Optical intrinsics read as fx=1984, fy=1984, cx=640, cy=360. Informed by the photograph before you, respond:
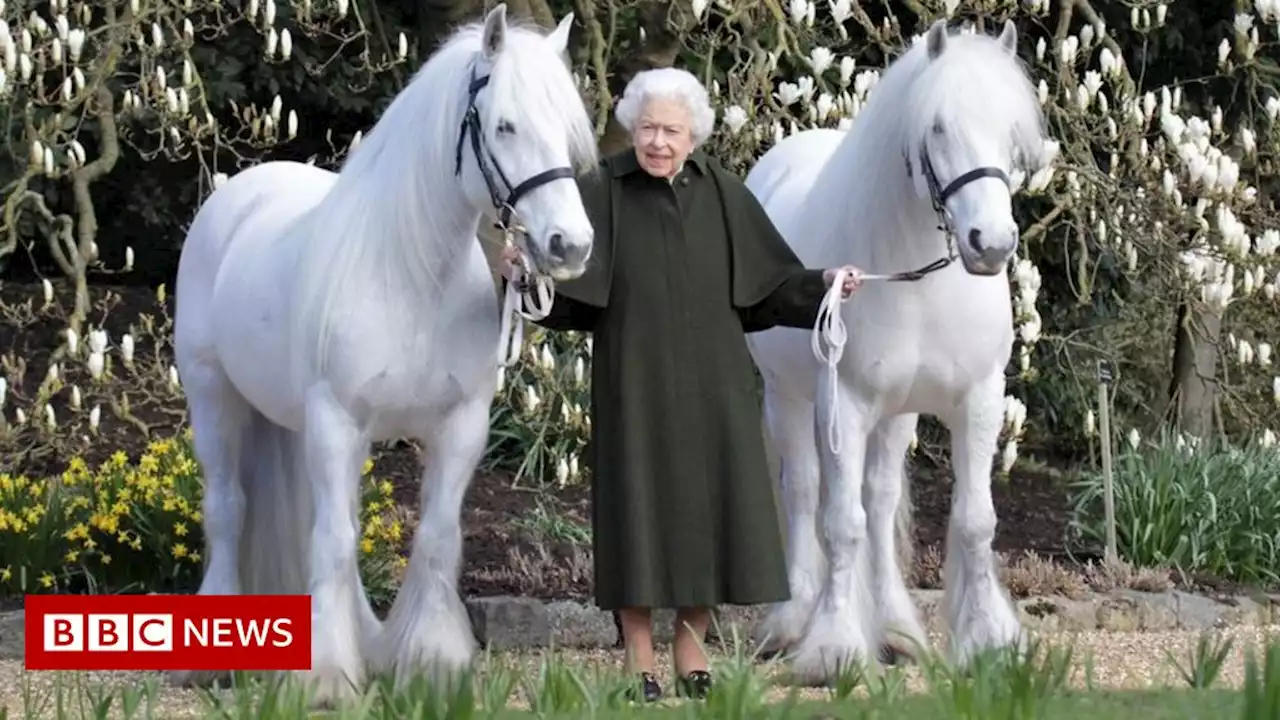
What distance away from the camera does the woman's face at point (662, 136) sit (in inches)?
191

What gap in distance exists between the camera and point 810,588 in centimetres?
602

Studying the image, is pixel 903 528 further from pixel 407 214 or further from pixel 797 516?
pixel 407 214

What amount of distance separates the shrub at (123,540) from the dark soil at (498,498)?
0.39 meters

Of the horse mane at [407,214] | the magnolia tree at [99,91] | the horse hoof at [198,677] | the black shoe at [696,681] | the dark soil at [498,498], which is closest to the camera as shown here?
the black shoe at [696,681]

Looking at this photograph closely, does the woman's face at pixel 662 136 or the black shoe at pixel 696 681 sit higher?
the woman's face at pixel 662 136

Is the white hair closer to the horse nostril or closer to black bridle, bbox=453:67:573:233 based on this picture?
black bridle, bbox=453:67:573:233

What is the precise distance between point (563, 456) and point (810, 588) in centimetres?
187

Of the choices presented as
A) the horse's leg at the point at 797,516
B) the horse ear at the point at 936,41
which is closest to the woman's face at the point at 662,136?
the horse ear at the point at 936,41

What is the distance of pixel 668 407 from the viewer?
4855 millimetres

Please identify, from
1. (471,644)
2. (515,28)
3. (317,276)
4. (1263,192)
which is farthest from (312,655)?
(1263,192)

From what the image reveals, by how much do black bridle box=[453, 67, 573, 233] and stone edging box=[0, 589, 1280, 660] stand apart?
81.4 inches

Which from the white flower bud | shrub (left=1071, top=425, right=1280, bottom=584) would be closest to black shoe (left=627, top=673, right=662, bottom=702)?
the white flower bud

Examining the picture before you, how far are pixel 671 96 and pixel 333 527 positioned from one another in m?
1.35

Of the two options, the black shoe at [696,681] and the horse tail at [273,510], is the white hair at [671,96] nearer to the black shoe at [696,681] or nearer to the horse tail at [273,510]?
the black shoe at [696,681]
